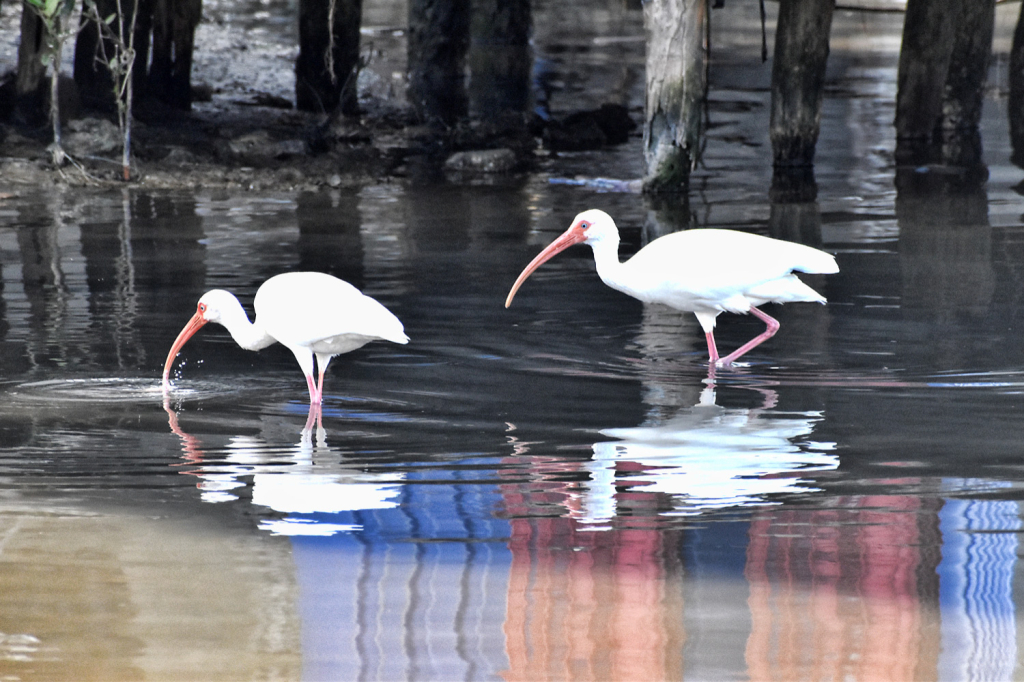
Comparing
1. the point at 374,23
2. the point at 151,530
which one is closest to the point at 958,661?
the point at 151,530

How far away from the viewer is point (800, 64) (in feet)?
47.4

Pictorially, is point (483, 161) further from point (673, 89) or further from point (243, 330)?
point (243, 330)

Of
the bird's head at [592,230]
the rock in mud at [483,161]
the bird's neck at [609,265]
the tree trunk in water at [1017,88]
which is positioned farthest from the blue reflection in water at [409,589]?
the tree trunk in water at [1017,88]

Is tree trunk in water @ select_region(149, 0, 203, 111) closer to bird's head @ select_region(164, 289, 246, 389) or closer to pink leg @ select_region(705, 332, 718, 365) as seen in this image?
bird's head @ select_region(164, 289, 246, 389)

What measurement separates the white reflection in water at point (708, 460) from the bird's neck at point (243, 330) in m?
1.87

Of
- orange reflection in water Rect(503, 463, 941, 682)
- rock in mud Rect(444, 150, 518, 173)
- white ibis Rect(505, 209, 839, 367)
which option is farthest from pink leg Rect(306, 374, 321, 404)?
rock in mud Rect(444, 150, 518, 173)

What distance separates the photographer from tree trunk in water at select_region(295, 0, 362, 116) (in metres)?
17.6

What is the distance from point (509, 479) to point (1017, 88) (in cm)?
1601

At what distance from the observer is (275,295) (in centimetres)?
681

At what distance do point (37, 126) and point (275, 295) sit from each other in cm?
935

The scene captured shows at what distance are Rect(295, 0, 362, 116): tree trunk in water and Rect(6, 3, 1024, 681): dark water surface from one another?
23.9 ft

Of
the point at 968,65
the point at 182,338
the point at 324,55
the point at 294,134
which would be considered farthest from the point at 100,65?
the point at 182,338

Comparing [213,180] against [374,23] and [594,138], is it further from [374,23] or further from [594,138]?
[374,23]

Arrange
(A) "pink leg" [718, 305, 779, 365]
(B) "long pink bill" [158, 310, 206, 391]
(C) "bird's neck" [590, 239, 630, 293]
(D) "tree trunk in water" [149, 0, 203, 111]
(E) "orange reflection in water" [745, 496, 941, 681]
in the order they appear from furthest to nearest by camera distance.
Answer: (D) "tree trunk in water" [149, 0, 203, 111] < (C) "bird's neck" [590, 239, 630, 293] < (A) "pink leg" [718, 305, 779, 365] < (B) "long pink bill" [158, 310, 206, 391] < (E) "orange reflection in water" [745, 496, 941, 681]
